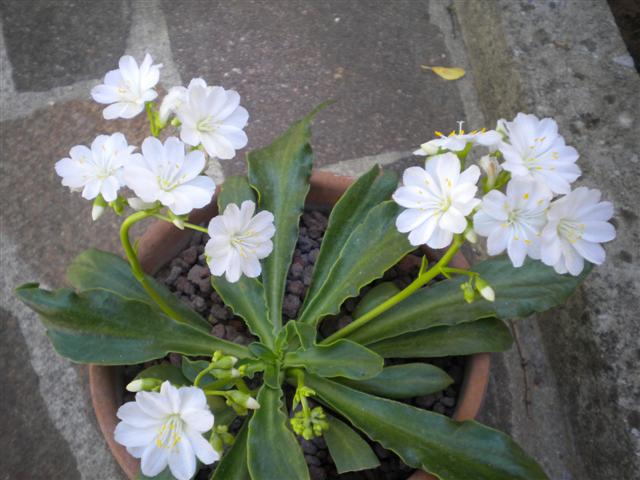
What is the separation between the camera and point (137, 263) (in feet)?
3.87

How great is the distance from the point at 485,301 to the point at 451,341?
11cm

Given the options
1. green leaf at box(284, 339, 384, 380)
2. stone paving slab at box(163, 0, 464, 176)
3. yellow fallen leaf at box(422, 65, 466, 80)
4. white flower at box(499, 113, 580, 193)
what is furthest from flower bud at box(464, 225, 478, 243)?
yellow fallen leaf at box(422, 65, 466, 80)

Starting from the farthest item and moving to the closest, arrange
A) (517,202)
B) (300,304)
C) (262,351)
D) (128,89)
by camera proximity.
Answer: (300,304)
(262,351)
(128,89)
(517,202)

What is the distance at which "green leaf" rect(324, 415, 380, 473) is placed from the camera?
47.4 inches

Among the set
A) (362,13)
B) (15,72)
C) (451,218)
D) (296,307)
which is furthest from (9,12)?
(451,218)

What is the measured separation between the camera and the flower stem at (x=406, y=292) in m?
1.12

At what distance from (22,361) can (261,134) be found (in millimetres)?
931

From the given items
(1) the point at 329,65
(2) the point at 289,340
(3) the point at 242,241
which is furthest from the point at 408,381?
(1) the point at 329,65

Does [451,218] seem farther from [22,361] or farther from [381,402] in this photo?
[22,361]

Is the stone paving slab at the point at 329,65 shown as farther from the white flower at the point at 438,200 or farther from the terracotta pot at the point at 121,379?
the white flower at the point at 438,200

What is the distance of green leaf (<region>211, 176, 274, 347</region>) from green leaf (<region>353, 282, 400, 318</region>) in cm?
21

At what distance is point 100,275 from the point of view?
4.58ft

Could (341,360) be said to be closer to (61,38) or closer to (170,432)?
(170,432)

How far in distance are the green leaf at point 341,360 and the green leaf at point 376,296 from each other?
217 millimetres
